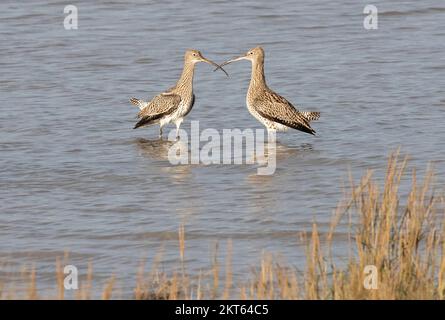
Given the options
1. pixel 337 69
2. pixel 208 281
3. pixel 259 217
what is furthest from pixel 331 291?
pixel 337 69

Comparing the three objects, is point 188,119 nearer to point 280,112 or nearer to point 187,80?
point 187,80

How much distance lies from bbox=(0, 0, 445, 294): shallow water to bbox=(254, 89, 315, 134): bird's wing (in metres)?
0.24

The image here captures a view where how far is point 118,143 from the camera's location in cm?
1524

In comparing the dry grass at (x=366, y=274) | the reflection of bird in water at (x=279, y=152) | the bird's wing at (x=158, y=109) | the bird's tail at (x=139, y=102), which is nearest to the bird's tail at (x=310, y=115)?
the reflection of bird in water at (x=279, y=152)

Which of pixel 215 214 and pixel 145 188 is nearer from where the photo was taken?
pixel 215 214

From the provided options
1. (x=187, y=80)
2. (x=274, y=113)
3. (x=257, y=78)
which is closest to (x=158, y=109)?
(x=187, y=80)

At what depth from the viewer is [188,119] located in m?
16.9

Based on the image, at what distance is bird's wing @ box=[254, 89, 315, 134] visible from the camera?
15.2m

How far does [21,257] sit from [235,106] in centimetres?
736

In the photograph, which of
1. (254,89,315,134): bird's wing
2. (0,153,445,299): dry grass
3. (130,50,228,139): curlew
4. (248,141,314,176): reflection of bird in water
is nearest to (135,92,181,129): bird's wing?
(130,50,228,139): curlew

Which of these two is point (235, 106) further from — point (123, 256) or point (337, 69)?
point (123, 256)

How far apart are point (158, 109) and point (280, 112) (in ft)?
5.41

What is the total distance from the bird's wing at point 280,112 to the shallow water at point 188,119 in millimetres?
244

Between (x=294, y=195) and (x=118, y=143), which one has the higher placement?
(x=118, y=143)
